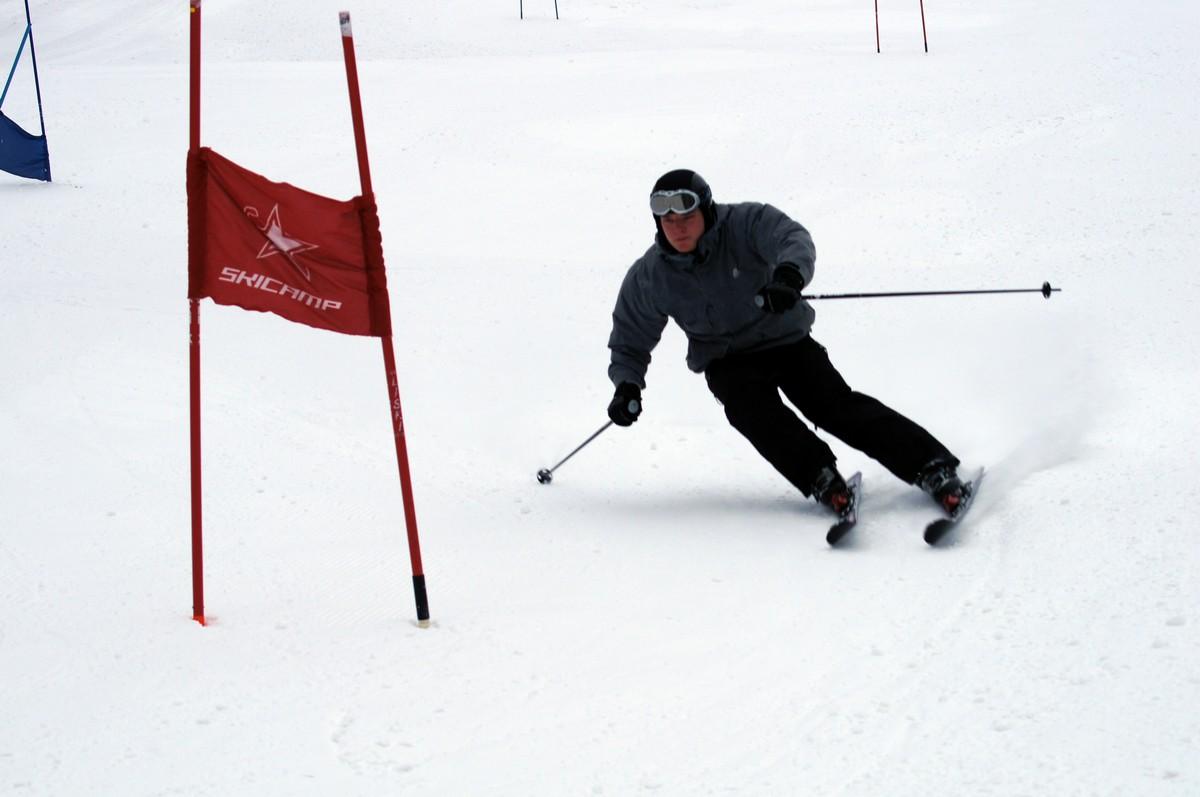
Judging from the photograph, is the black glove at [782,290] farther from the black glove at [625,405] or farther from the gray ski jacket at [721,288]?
the black glove at [625,405]

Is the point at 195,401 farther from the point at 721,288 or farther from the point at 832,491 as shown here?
the point at 832,491

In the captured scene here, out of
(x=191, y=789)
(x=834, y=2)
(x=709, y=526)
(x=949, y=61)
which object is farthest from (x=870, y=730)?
(x=834, y=2)

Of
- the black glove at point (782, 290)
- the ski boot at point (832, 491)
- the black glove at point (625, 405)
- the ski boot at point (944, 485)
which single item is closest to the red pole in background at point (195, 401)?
the black glove at point (625, 405)

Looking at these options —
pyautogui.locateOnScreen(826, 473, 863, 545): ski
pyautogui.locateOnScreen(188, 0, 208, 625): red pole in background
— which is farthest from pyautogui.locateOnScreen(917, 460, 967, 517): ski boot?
pyautogui.locateOnScreen(188, 0, 208, 625): red pole in background

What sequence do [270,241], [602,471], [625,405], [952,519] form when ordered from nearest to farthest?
[270,241], [952,519], [625,405], [602,471]

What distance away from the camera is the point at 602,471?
5.68m

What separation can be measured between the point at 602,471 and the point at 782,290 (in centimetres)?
167

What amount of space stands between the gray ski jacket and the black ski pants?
3.0 inches

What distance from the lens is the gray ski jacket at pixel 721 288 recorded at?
4.72 m

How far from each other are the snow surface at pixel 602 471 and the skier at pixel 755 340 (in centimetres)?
22

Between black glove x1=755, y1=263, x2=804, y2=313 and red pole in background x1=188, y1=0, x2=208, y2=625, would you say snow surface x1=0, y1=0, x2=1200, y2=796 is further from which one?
black glove x1=755, y1=263, x2=804, y2=313

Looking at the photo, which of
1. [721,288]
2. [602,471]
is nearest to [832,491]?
[721,288]

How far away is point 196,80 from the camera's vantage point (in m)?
3.47

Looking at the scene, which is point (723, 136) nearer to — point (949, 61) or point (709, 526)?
point (949, 61)
